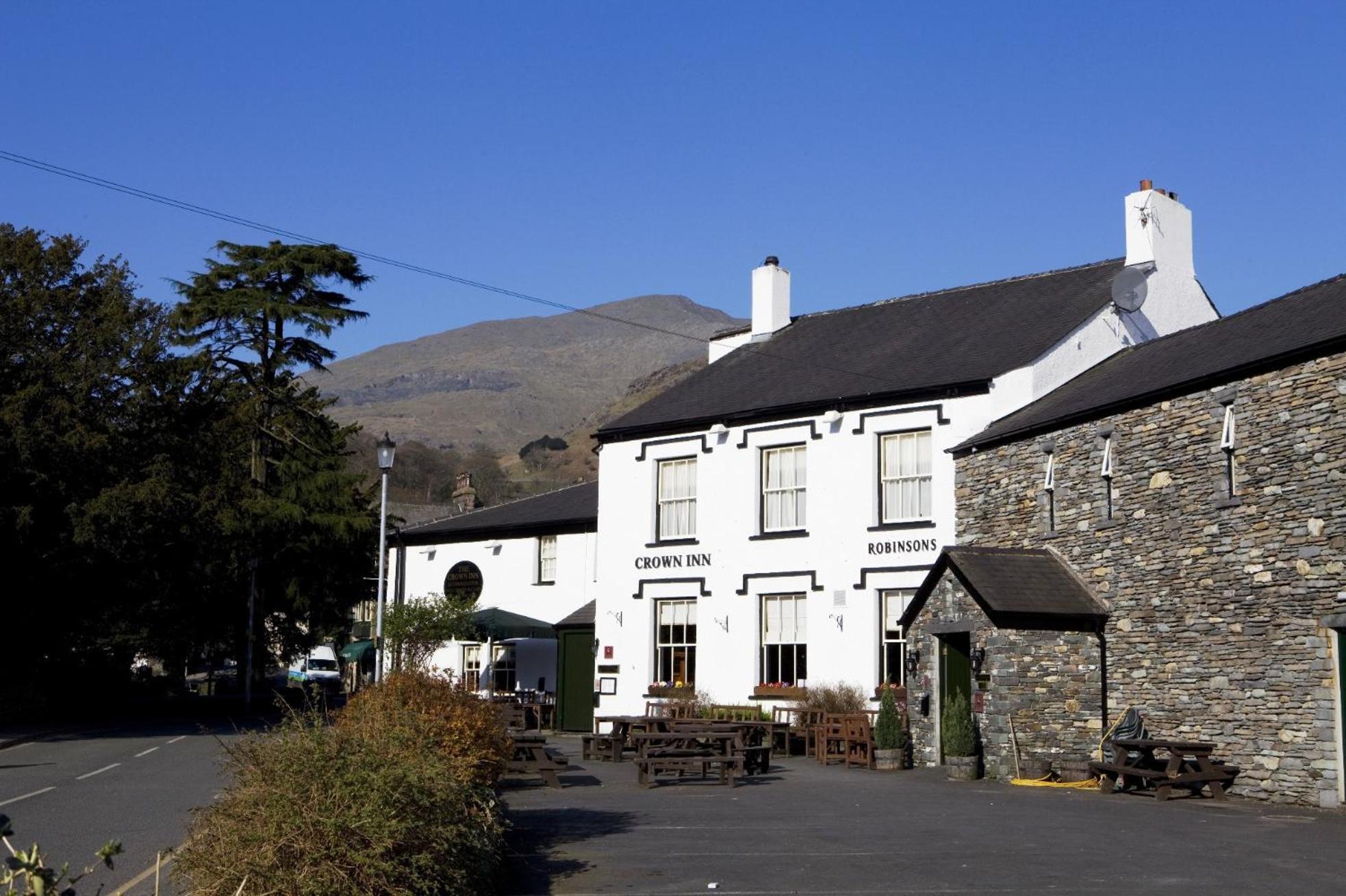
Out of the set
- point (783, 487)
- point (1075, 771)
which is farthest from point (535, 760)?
point (783, 487)

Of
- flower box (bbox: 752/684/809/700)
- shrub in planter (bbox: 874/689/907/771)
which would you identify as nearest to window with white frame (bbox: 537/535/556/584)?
flower box (bbox: 752/684/809/700)

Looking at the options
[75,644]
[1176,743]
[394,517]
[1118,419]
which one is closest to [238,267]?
[394,517]

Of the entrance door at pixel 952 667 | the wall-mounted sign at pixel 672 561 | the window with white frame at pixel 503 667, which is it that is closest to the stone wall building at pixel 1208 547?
the entrance door at pixel 952 667

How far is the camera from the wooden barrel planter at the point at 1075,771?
20047 mm

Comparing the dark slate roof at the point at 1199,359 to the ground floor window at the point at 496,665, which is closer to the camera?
the dark slate roof at the point at 1199,359

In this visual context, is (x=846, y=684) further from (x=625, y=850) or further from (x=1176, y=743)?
(x=625, y=850)

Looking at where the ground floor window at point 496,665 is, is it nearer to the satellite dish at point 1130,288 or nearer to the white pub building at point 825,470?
the white pub building at point 825,470

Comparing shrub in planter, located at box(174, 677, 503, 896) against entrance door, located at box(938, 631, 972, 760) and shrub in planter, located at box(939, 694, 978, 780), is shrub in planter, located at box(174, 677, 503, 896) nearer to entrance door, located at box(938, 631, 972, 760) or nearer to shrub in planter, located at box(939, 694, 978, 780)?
shrub in planter, located at box(939, 694, 978, 780)

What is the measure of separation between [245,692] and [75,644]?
18.4 ft

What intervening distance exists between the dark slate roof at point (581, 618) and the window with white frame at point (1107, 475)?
49.6 feet

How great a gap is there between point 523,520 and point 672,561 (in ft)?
26.3

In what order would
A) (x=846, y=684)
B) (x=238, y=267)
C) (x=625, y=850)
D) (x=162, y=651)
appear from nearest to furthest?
(x=625, y=850)
(x=846, y=684)
(x=238, y=267)
(x=162, y=651)

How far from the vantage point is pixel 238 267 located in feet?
163

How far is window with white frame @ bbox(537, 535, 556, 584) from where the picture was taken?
37500 mm
